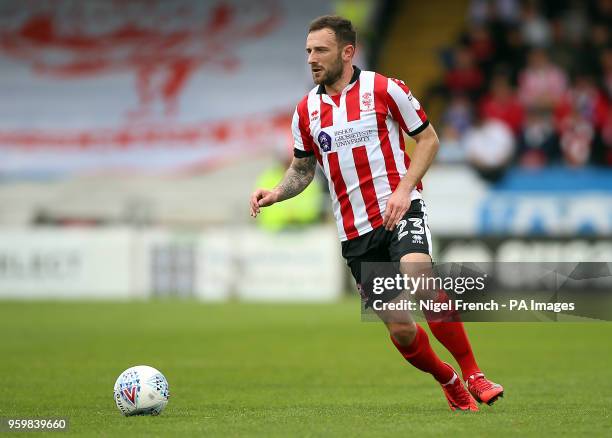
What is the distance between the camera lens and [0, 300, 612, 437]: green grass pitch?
571 cm

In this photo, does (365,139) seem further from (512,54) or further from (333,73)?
(512,54)

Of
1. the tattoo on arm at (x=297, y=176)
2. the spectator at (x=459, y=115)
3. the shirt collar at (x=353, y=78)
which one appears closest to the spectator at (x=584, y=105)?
the spectator at (x=459, y=115)

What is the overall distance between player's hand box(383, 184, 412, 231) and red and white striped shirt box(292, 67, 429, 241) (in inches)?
6.0

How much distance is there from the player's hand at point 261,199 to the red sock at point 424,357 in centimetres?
102

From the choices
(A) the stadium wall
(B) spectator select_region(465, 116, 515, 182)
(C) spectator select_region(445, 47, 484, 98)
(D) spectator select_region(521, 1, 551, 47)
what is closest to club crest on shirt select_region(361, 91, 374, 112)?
(A) the stadium wall

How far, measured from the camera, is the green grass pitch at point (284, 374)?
5.71 m

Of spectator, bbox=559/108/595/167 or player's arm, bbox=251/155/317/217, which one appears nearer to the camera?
player's arm, bbox=251/155/317/217

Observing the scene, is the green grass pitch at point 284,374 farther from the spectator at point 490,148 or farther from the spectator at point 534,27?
the spectator at point 534,27

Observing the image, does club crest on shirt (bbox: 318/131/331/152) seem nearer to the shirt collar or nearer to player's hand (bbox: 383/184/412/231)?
the shirt collar

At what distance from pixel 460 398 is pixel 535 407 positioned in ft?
1.58

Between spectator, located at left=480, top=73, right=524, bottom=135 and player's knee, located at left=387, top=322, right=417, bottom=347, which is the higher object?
spectator, located at left=480, top=73, right=524, bottom=135

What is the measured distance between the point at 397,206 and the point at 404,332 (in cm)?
67

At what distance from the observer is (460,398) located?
248 inches

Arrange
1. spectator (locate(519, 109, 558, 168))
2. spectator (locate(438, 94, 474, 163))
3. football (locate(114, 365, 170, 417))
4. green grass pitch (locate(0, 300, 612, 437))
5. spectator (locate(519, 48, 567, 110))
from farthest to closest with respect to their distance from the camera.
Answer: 1. spectator (locate(519, 48, 567, 110))
2. spectator (locate(438, 94, 474, 163))
3. spectator (locate(519, 109, 558, 168))
4. football (locate(114, 365, 170, 417))
5. green grass pitch (locate(0, 300, 612, 437))
